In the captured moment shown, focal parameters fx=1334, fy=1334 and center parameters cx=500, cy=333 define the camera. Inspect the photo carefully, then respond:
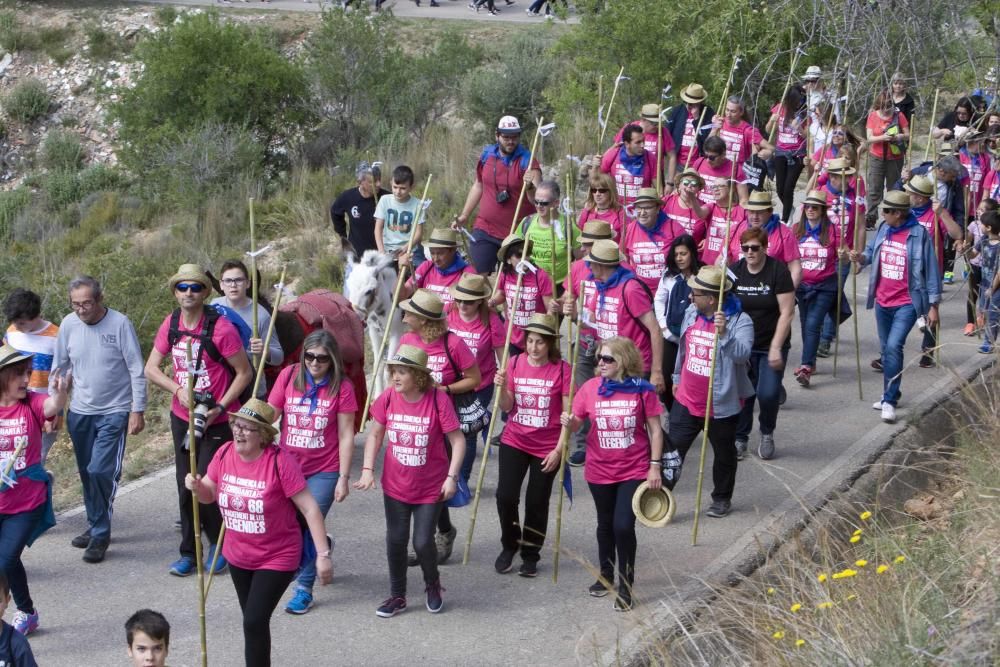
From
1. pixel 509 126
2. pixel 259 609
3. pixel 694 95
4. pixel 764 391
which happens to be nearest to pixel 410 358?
pixel 259 609

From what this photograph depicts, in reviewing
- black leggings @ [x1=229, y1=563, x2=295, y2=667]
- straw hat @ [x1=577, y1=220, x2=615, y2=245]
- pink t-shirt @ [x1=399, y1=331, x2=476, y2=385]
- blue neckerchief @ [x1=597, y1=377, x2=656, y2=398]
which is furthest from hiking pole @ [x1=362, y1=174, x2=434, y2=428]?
black leggings @ [x1=229, y1=563, x2=295, y2=667]

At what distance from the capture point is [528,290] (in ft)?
32.4

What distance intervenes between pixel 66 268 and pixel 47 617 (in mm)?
12432

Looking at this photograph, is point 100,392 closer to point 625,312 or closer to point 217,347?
point 217,347

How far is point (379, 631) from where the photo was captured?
7609 millimetres

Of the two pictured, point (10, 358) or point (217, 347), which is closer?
point (10, 358)

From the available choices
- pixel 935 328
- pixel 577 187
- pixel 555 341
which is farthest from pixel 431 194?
pixel 555 341

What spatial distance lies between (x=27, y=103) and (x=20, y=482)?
2950cm

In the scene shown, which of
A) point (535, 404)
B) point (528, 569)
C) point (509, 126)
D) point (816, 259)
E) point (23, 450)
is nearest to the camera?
point (23, 450)

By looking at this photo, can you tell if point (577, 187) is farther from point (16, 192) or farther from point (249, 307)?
point (16, 192)

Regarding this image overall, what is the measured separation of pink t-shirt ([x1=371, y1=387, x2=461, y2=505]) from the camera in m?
7.50

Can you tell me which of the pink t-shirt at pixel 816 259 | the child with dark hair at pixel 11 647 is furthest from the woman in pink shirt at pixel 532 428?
the pink t-shirt at pixel 816 259

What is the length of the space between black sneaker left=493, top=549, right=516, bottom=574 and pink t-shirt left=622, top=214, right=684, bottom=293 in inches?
112

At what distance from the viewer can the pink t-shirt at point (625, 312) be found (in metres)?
9.19
